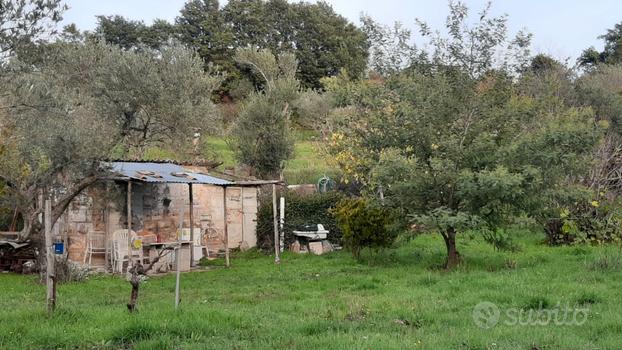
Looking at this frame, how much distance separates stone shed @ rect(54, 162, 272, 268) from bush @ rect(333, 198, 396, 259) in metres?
2.95

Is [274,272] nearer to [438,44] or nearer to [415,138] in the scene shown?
[415,138]

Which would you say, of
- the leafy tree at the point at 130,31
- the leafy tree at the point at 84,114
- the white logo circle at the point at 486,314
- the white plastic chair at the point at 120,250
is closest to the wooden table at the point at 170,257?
the white plastic chair at the point at 120,250

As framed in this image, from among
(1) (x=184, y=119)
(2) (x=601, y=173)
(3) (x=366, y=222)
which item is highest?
(1) (x=184, y=119)

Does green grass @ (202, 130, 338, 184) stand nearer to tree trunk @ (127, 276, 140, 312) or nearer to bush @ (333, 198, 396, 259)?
bush @ (333, 198, 396, 259)

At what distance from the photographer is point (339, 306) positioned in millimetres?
8469

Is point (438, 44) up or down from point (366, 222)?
up

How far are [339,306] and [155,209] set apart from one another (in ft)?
36.0

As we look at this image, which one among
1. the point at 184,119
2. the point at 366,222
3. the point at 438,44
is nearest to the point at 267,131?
the point at 184,119

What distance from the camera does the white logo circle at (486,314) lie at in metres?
6.93

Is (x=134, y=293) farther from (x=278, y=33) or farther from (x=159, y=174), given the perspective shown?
(x=278, y=33)

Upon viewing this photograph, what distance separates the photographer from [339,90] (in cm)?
1430

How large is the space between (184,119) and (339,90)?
5650 mm

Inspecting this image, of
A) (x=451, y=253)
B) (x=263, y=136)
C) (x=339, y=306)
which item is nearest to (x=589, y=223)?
(x=451, y=253)

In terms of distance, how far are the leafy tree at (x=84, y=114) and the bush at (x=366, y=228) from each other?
5.85 metres
